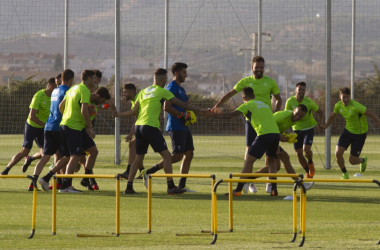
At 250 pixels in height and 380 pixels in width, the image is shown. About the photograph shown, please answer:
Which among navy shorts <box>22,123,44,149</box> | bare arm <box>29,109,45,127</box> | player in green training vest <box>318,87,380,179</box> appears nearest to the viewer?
bare arm <box>29,109,45,127</box>

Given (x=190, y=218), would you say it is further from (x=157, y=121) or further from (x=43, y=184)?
(x=43, y=184)

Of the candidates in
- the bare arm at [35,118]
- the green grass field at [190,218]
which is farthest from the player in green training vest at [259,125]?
the bare arm at [35,118]

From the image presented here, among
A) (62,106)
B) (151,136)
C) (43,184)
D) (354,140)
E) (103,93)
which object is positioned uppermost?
(103,93)

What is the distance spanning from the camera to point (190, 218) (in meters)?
9.70

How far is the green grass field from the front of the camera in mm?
7676

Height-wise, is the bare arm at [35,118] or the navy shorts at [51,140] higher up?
the bare arm at [35,118]

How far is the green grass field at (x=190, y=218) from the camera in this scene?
7676mm

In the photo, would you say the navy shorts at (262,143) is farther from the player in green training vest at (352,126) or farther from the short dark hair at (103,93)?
the player in green training vest at (352,126)

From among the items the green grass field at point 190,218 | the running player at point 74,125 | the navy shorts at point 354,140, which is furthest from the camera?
the navy shorts at point 354,140

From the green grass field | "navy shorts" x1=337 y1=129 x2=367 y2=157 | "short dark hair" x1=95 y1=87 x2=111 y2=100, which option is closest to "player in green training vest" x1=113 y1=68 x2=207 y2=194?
the green grass field

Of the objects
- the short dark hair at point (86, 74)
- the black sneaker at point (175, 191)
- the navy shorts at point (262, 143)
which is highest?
the short dark hair at point (86, 74)

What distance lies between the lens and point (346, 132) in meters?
16.4

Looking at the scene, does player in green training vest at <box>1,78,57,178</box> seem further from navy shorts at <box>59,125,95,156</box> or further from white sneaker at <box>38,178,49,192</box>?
A: white sneaker at <box>38,178,49,192</box>

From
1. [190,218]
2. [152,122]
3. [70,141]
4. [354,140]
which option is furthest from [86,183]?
[354,140]
